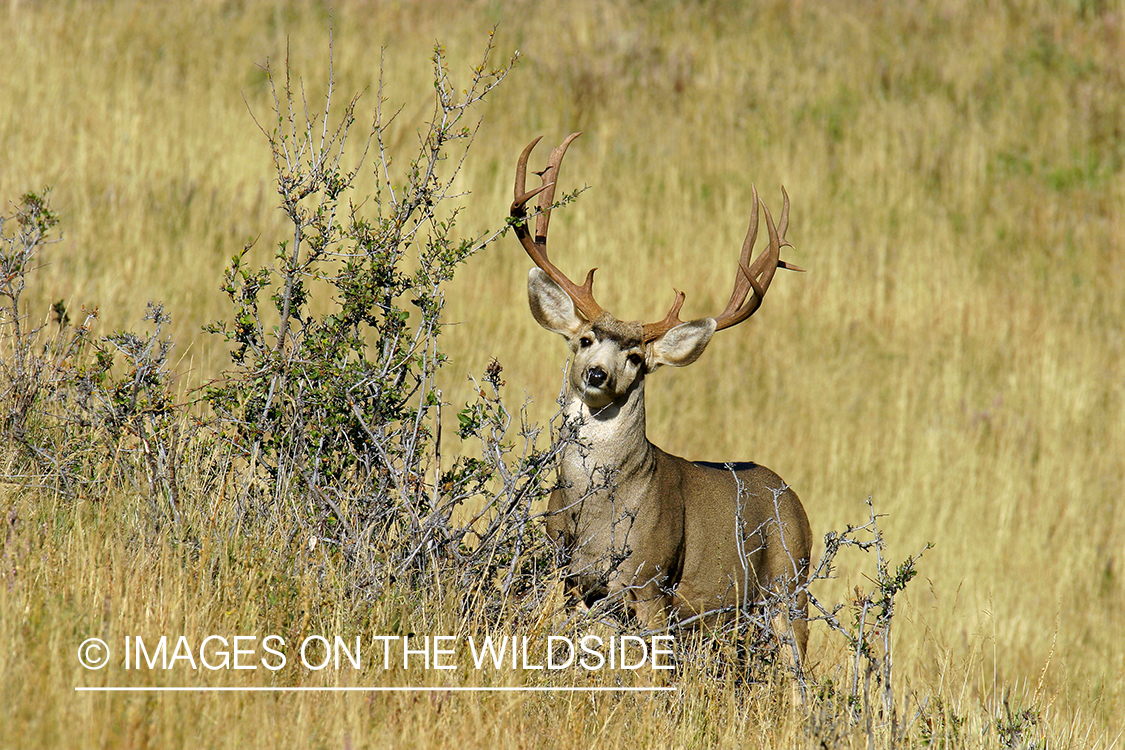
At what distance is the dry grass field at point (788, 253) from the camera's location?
6.10 m

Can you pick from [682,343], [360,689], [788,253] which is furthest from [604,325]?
[788,253]

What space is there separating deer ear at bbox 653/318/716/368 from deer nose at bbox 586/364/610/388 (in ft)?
1.99

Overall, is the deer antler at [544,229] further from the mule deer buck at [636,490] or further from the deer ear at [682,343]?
the deer ear at [682,343]

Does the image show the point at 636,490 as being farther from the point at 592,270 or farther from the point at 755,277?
the point at 755,277

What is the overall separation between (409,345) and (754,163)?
9377 millimetres

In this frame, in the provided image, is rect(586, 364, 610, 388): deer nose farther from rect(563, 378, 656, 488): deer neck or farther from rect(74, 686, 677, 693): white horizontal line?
rect(74, 686, 677, 693): white horizontal line

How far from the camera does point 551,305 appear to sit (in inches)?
249

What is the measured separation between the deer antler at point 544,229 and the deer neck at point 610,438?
0.48 meters

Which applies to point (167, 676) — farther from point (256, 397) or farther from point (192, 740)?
point (256, 397)

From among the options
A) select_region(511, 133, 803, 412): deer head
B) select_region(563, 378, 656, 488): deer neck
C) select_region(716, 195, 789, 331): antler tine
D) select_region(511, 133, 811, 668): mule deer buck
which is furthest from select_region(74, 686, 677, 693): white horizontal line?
select_region(716, 195, 789, 331): antler tine

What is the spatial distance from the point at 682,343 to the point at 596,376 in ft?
2.41

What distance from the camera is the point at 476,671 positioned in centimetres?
464

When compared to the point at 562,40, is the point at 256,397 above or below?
below

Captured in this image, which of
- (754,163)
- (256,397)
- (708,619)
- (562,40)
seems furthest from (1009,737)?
(562,40)
